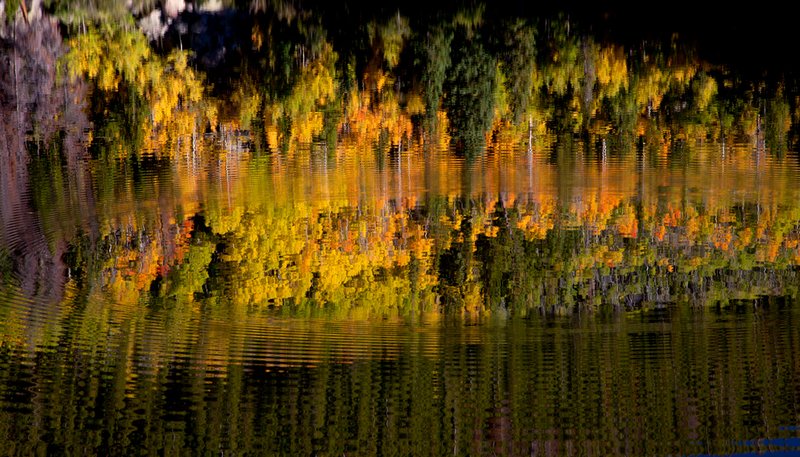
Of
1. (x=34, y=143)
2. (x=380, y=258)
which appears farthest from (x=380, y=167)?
(x=34, y=143)

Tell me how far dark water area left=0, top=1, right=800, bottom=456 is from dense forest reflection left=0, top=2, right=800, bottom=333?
2.8 inches

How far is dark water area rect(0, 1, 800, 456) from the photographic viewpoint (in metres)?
9.84

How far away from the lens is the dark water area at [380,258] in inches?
387

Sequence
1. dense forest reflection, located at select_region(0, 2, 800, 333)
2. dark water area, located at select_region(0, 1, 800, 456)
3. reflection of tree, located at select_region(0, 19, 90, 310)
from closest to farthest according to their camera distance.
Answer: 1. dark water area, located at select_region(0, 1, 800, 456)
2. reflection of tree, located at select_region(0, 19, 90, 310)
3. dense forest reflection, located at select_region(0, 2, 800, 333)

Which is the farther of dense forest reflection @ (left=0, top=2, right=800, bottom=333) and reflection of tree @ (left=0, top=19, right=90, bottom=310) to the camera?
dense forest reflection @ (left=0, top=2, right=800, bottom=333)

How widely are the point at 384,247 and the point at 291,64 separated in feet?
44.9

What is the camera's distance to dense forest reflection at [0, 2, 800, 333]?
13.2 metres

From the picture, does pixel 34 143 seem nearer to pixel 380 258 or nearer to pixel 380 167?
pixel 380 167

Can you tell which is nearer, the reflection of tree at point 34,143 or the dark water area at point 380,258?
the dark water area at point 380,258

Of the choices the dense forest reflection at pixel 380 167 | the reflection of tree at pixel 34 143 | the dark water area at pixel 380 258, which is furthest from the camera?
the dense forest reflection at pixel 380 167

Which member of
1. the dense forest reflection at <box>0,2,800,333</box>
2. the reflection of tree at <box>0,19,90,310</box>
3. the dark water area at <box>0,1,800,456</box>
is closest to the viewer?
the dark water area at <box>0,1,800,456</box>

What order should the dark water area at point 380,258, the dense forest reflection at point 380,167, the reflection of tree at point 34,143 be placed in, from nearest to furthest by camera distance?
the dark water area at point 380,258 < the reflection of tree at point 34,143 < the dense forest reflection at point 380,167

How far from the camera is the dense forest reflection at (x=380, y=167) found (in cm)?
1319

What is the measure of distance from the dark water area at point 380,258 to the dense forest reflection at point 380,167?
0.07 m
